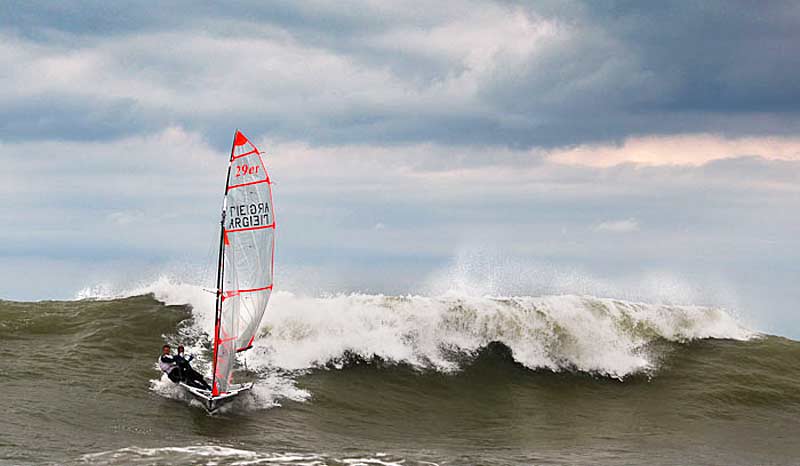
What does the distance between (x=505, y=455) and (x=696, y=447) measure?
4.95m

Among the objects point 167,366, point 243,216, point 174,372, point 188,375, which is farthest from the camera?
point 167,366

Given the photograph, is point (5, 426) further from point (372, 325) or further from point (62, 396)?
point (372, 325)

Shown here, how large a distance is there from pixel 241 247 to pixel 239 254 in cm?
17

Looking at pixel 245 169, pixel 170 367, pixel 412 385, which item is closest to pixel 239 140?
pixel 245 169

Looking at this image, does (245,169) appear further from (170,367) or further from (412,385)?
(412,385)

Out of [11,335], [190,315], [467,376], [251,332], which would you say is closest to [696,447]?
[467,376]

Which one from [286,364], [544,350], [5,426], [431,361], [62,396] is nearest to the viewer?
[5,426]

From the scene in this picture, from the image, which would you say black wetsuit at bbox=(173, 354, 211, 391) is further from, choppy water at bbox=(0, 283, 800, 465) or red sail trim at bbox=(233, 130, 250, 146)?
red sail trim at bbox=(233, 130, 250, 146)

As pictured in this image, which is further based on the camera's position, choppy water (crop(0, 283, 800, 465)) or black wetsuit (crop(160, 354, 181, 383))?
black wetsuit (crop(160, 354, 181, 383))

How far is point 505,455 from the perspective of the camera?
51.5 ft

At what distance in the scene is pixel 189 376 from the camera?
18.3m

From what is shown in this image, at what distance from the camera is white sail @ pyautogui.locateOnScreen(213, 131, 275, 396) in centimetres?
1731

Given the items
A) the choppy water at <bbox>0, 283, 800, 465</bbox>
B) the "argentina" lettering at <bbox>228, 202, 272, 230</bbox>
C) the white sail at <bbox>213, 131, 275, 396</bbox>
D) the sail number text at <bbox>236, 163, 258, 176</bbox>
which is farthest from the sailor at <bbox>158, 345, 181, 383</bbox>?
the sail number text at <bbox>236, 163, 258, 176</bbox>

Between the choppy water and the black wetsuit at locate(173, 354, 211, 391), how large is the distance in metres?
0.45
